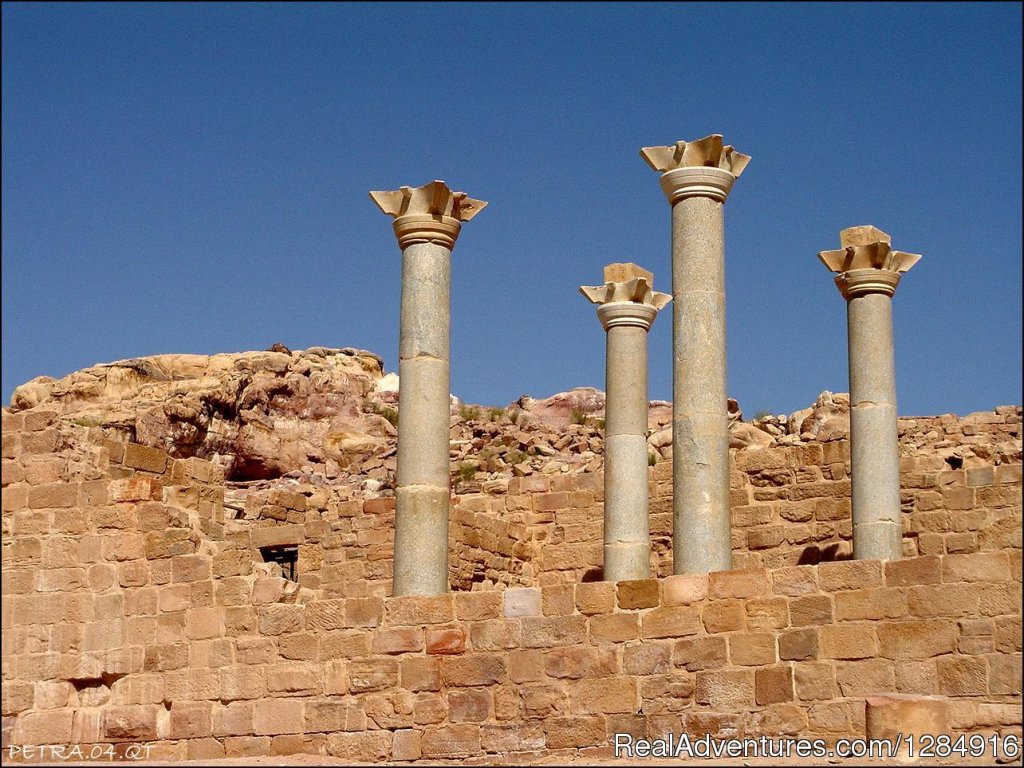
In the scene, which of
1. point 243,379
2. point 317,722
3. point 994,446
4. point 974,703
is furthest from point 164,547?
point 243,379

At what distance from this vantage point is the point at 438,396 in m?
17.2

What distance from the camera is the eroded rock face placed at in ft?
105

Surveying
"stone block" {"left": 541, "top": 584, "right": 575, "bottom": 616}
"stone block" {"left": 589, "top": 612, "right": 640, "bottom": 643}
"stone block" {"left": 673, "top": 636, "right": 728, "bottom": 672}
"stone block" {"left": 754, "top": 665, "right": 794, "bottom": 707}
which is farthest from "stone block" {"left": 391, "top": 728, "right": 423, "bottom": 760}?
"stone block" {"left": 754, "top": 665, "right": 794, "bottom": 707}

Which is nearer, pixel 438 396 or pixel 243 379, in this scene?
pixel 438 396

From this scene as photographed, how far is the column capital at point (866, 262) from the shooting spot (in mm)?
17672

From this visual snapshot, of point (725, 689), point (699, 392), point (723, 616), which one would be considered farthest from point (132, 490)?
point (725, 689)

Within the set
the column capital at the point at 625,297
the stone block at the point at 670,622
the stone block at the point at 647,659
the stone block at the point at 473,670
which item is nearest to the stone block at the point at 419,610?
the stone block at the point at 473,670

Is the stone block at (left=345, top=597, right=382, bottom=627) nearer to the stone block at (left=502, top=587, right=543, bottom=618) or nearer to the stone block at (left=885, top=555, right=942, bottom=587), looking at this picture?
the stone block at (left=502, top=587, right=543, bottom=618)

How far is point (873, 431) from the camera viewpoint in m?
17.2

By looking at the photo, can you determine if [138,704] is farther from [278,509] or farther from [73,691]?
[278,509]

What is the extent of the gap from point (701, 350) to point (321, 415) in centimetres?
1810

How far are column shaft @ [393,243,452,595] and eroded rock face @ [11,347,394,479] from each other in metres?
14.6

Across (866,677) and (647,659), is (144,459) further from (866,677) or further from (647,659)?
(866,677)

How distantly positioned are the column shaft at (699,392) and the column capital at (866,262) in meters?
1.58
